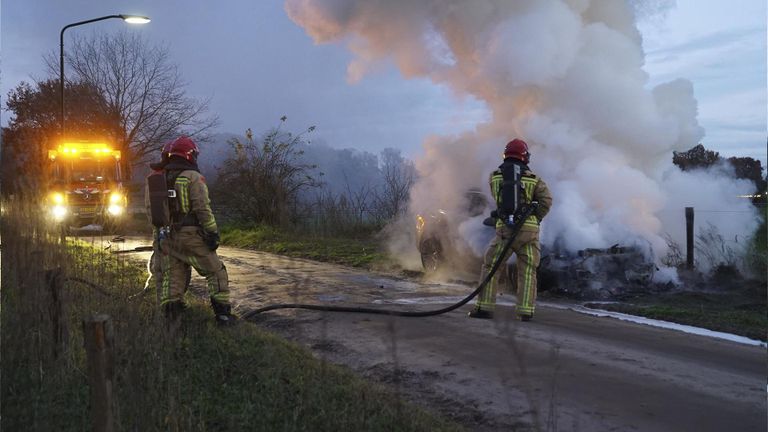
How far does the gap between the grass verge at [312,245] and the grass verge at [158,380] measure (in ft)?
26.2

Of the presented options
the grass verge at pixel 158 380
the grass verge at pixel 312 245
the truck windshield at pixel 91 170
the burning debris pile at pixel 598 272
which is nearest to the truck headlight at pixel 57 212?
the grass verge at pixel 158 380

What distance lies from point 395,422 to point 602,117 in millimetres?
9130

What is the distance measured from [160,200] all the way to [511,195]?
148 inches

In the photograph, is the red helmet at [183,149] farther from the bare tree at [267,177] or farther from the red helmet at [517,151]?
the bare tree at [267,177]

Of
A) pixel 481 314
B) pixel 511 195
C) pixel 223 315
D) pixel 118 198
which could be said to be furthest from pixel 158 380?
pixel 118 198

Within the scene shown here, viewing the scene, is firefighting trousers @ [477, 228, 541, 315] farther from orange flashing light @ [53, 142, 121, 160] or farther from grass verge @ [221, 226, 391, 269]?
orange flashing light @ [53, 142, 121, 160]

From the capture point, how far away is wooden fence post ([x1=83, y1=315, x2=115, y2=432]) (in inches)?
116

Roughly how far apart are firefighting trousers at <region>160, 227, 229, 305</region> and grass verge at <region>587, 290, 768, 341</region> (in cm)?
493

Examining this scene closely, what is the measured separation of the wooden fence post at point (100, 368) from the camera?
2941 millimetres

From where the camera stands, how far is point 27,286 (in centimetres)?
479

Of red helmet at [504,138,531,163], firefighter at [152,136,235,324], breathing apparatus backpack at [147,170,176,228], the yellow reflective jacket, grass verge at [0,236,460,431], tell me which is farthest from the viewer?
red helmet at [504,138,531,163]

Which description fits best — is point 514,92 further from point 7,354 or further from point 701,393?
point 7,354

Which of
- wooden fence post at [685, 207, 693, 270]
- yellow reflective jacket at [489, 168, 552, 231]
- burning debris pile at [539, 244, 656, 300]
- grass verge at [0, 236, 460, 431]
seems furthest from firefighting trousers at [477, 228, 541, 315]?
wooden fence post at [685, 207, 693, 270]

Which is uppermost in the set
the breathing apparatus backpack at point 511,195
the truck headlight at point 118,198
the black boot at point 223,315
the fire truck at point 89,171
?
the fire truck at point 89,171
